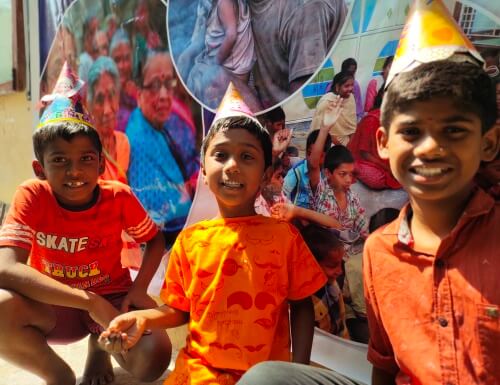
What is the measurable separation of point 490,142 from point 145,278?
4.00 ft

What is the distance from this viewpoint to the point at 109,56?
242cm

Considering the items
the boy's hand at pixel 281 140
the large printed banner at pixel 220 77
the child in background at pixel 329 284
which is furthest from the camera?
the boy's hand at pixel 281 140

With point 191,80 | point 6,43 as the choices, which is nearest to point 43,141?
point 191,80

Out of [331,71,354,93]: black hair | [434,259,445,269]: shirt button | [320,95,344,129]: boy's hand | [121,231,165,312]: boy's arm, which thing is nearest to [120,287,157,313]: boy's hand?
[121,231,165,312]: boy's arm

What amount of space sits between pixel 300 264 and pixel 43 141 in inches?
38.0

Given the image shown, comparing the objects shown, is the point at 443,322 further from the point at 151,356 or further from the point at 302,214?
the point at 151,356

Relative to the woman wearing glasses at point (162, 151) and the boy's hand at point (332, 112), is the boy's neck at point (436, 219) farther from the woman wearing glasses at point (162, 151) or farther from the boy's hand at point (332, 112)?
the woman wearing glasses at point (162, 151)

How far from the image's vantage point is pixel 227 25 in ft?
5.90

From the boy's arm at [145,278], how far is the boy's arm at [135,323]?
1.07ft

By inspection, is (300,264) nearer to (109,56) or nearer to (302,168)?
(302,168)

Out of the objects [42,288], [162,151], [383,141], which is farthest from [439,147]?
[162,151]

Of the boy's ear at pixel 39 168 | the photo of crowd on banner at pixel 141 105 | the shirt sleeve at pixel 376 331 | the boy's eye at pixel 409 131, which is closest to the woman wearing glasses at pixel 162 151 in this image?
the photo of crowd on banner at pixel 141 105

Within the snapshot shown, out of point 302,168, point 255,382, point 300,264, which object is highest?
point 302,168

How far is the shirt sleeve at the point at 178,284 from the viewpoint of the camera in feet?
4.41
